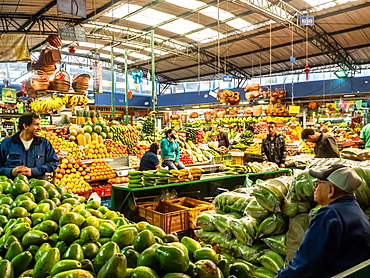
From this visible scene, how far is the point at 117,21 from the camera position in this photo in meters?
13.2

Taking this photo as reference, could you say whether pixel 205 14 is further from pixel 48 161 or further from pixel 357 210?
pixel 357 210

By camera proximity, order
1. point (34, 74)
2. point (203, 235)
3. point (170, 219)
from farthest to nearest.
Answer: point (34, 74) < point (170, 219) < point (203, 235)

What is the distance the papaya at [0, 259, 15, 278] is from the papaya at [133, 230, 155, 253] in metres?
0.49

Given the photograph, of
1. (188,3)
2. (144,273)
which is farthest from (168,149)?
(188,3)

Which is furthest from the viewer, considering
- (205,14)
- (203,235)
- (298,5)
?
(205,14)

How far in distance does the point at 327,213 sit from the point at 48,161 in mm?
3340

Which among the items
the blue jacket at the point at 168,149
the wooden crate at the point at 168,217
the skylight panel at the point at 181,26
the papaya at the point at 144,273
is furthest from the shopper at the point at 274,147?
the skylight panel at the point at 181,26

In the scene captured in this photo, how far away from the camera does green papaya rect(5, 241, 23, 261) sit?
4.49 ft

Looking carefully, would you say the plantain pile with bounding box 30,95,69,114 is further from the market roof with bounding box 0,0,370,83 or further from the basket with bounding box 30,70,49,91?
the market roof with bounding box 0,0,370,83

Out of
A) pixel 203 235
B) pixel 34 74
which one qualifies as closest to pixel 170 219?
pixel 203 235

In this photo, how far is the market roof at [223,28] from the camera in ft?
37.9

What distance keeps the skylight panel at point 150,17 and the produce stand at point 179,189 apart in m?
9.73

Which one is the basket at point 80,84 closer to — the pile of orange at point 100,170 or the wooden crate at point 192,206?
the pile of orange at point 100,170

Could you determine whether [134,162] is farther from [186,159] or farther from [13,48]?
[13,48]
